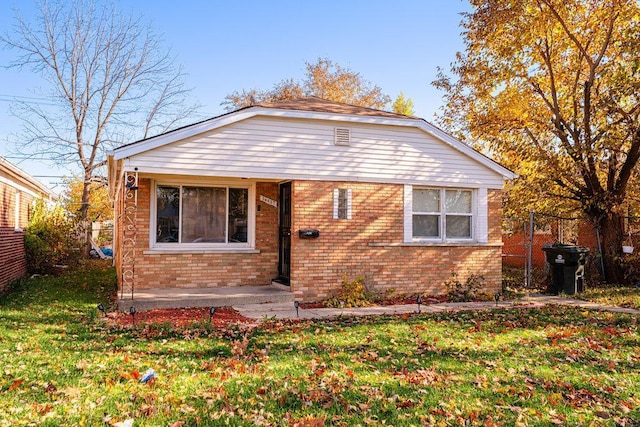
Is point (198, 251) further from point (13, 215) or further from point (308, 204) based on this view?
point (13, 215)

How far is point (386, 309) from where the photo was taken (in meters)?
9.89

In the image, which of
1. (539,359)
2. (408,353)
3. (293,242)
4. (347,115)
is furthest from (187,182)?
(539,359)

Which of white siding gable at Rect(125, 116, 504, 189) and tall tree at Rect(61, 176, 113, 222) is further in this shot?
tall tree at Rect(61, 176, 113, 222)

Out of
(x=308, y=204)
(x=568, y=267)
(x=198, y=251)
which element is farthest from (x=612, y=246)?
(x=198, y=251)

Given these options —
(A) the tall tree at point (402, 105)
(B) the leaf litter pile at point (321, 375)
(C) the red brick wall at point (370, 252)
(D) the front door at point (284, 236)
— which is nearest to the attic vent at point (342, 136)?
(C) the red brick wall at point (370, 252)

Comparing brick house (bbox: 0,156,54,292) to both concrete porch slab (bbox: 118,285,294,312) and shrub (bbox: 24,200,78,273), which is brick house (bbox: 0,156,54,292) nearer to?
shrub (bbox: 24,200,78,273)

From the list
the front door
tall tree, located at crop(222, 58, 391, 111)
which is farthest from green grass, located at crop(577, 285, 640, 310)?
tall tree, located at crop(222, 58, 391, 111)

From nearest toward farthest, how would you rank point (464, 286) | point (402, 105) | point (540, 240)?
point (464, 286)
point (540, 240)
point (402, 105)

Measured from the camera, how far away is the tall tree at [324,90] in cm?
3503

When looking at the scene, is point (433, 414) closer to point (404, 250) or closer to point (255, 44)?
point (404, 250)

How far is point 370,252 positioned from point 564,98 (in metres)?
8.71

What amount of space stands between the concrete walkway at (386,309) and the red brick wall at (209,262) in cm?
169

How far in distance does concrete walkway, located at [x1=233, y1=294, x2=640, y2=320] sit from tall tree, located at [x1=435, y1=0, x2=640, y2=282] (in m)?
4.43

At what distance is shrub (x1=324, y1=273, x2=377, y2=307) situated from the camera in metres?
10.3
